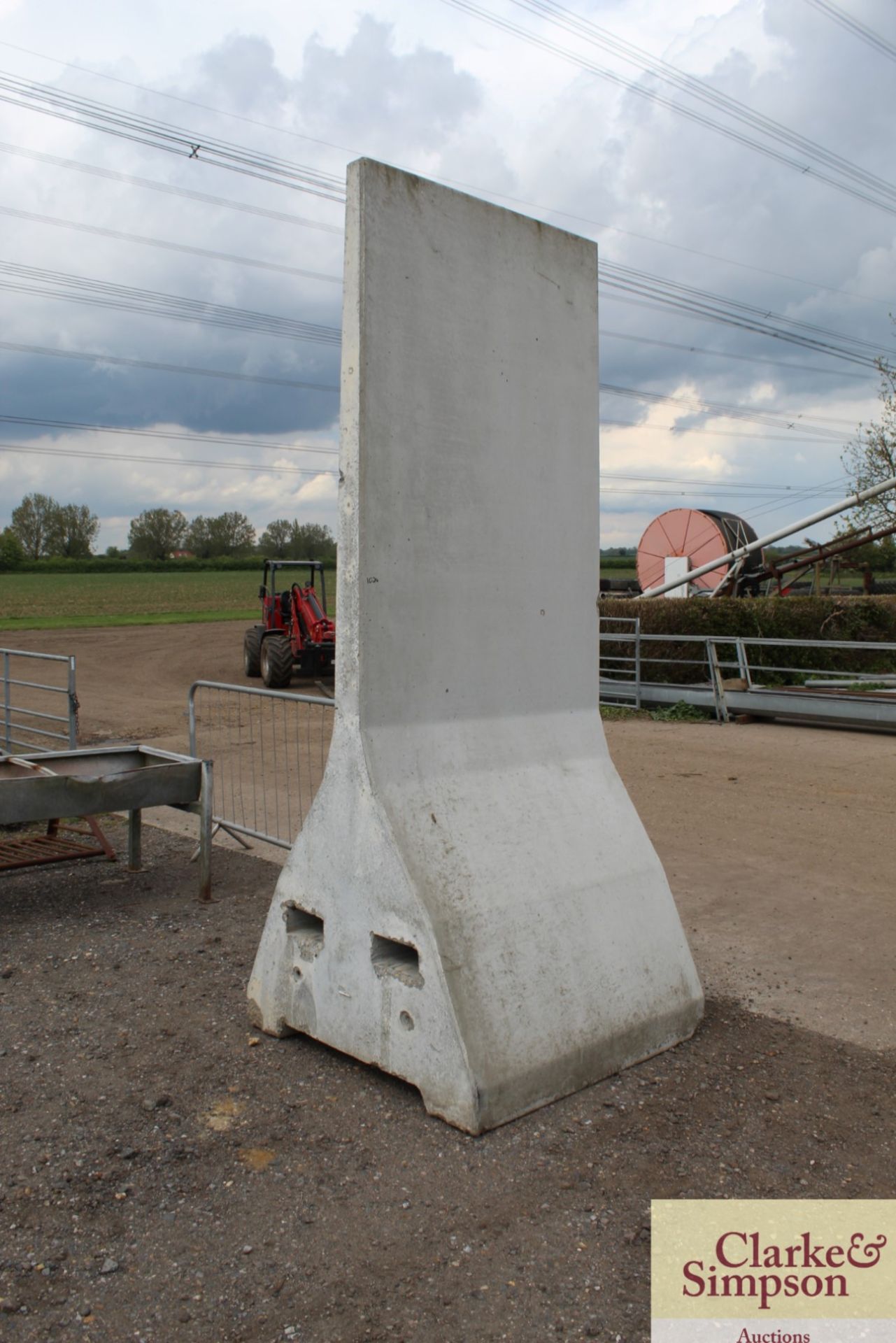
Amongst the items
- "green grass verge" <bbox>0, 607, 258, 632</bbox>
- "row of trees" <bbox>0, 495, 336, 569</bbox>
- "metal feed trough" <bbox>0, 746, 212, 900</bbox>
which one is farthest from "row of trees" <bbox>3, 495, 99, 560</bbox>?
"metal feed trough" <bbox>0, 746, 212, 900</bbox>

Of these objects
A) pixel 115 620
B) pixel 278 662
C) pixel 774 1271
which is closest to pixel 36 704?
pixel 278 662

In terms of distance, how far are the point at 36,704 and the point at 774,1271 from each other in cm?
1562

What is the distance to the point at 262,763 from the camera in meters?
9.91

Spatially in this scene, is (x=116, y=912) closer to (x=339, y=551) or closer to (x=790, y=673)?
(x=339, y=551)

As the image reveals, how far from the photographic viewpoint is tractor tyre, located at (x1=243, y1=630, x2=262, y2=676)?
18984mm

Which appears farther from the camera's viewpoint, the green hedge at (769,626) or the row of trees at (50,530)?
the row of trees at (50,530)

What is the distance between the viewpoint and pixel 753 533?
23672 mm

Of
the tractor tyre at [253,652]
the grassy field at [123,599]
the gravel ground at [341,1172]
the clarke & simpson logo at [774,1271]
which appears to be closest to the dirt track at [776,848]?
the gravel ground at [341,1172]

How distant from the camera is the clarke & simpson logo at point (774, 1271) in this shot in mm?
2486

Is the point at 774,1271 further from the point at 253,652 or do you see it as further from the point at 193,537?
the point at 193,537

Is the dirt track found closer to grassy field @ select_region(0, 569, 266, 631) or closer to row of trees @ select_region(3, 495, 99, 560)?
grassy field @ select_region(0, 569, 266, 631)

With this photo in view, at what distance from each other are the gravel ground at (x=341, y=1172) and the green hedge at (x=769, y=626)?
11785mm

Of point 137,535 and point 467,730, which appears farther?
point 137,535

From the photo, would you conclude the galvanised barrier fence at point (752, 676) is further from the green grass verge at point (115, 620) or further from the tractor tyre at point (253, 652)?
the green grass verge at point (115, 620)
